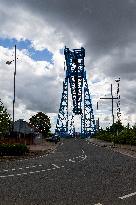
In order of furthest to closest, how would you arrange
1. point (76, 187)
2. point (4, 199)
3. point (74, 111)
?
1. point (74, 111)
2. point (76, 187)
3. point (4, 199)

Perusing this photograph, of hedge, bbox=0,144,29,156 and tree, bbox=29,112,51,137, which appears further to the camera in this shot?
tree, bbox=29,112,51,137

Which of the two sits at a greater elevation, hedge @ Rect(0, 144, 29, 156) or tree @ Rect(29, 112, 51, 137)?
tree @ Rect(29, 112, 51, 137)

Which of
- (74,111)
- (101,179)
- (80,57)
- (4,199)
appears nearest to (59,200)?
(4,199)

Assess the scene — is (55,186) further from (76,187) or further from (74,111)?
(74,111)

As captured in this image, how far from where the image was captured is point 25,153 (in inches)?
1324

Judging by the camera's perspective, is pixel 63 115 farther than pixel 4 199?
Yes

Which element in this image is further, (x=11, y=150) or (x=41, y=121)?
(x=41, y=121)

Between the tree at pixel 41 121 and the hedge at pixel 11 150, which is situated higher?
the tree at pixel 41 121

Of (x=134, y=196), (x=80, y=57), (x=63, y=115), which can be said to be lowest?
(x=134, y=196)

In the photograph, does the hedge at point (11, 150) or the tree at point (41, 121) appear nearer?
the hedge at point (11, 150)

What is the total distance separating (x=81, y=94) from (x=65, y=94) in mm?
7664

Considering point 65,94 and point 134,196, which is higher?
point 65,94

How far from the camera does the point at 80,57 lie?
359 ft

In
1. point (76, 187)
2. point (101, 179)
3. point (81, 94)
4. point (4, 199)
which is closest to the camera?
point (4, 199)
